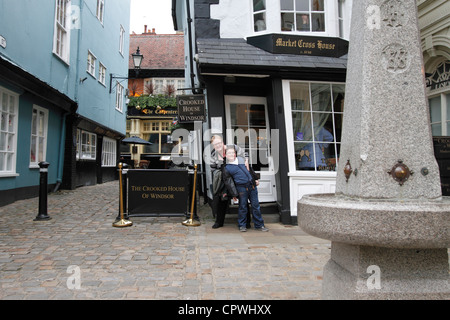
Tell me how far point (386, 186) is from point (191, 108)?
6.00m

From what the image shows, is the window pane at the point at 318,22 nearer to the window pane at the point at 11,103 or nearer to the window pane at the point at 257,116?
the window pane at the point at 257,116

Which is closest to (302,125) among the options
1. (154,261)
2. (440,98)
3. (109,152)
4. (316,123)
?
(316,123)

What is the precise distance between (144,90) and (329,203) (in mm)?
31392

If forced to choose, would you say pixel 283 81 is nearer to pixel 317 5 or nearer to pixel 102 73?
pixel 317 5

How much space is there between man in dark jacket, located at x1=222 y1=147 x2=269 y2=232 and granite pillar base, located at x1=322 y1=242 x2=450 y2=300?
358 cm

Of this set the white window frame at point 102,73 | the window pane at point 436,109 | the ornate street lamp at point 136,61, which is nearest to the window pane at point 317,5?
the window pane at point 436,109

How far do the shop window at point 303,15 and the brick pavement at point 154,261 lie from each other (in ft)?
13.9

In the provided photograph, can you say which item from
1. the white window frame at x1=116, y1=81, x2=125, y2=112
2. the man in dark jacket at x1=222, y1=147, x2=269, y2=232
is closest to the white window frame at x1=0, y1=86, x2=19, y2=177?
the man in dark jacket at x1=222, y1=147, x2=269, y2=232

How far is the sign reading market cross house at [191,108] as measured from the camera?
25.1 feet

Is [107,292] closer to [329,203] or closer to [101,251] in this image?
[101,251]

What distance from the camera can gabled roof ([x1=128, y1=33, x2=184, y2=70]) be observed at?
31.8 metres

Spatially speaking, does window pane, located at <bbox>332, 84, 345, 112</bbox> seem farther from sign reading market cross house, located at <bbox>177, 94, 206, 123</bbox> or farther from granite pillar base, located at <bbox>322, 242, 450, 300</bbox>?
granite pillar base, located at <bbox>322, 242, 450, 300</bbox>
